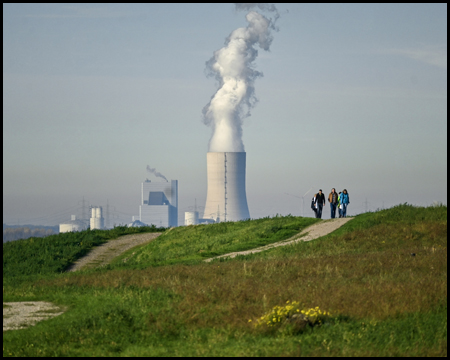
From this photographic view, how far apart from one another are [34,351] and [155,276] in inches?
319

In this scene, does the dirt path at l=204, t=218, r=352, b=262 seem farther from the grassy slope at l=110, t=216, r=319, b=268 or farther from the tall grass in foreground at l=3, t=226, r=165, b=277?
the tall grass in foreground at l=3, t=226, r=165, b=277

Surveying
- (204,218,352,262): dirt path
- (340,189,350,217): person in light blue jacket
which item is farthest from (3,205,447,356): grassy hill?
(340,189,350,217): person in light blue jacket

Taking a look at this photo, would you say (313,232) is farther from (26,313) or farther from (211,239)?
(26,313)

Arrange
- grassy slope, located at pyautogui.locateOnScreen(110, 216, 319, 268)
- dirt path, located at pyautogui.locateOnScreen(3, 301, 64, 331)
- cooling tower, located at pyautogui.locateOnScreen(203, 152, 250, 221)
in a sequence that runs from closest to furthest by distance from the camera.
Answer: dirt path, located at pyautogui.locateOnScreen(3, 301, 64, 331)
grassy slope, located at pyautogui.locateOnScreen(110, 216, 319, 268)
cooling tower, located at pyautogui.locateOnScreen(203, 152, 250, 221)

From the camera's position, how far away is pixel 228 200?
116 metres

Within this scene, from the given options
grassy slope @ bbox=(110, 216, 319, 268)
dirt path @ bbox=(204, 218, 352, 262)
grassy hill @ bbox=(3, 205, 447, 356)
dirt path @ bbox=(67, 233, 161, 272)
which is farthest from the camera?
dirt path @ bbox=(67, 233, 161, 272)

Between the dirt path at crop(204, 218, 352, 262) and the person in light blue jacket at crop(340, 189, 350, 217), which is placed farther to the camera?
the person in light blue jacket at crop(340, 189, 350, 217)

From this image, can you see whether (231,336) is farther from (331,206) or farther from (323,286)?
(331,206)

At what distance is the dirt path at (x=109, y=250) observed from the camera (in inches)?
1213

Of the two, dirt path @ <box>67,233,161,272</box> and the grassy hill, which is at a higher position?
dirt path @ <box>67,233,161,272</box>

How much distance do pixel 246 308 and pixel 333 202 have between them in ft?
76.6

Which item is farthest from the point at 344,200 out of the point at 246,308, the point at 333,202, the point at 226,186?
the point at 226,186

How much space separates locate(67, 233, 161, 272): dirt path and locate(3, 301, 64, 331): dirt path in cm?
1279

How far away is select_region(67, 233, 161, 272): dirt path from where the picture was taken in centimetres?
3080
